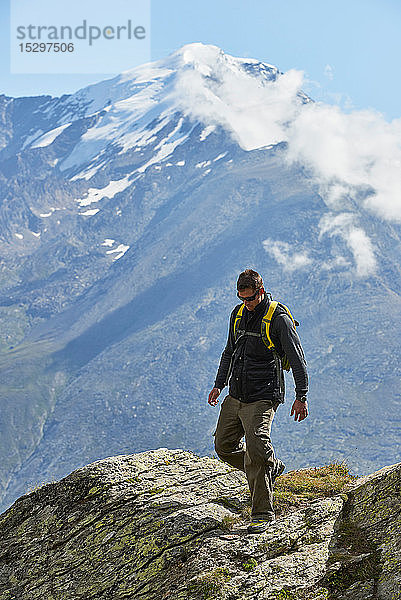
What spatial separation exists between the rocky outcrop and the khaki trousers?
18.7 inches

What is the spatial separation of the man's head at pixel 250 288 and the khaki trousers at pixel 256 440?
6.45 ft

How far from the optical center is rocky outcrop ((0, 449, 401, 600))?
7.95m

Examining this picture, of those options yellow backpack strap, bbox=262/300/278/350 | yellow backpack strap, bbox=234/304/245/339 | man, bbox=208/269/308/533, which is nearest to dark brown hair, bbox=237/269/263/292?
man, bbox=208/269/308/533

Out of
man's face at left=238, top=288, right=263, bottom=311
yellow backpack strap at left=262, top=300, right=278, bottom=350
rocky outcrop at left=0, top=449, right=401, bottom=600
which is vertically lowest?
rocky outcrop at left=0, top=449, right=401, bottom=600

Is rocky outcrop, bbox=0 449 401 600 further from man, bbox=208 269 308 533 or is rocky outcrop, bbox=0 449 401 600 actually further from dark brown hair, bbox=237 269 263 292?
dark brown hair, bbox=237 269 263 292

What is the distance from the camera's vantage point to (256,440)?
10305 millimetres

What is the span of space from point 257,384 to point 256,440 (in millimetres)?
1073

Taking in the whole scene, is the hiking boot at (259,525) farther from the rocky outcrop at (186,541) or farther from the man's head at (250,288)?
the man's head at (250,288)

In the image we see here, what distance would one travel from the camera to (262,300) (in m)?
10.8

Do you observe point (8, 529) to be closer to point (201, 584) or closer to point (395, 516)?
point (201, 584)

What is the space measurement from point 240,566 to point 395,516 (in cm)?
255

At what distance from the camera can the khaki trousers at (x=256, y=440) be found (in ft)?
33.6

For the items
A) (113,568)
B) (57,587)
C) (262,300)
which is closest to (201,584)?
(113,568)

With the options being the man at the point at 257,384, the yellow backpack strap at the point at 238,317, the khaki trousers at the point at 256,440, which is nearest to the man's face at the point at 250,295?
the man at the point at 257,384
